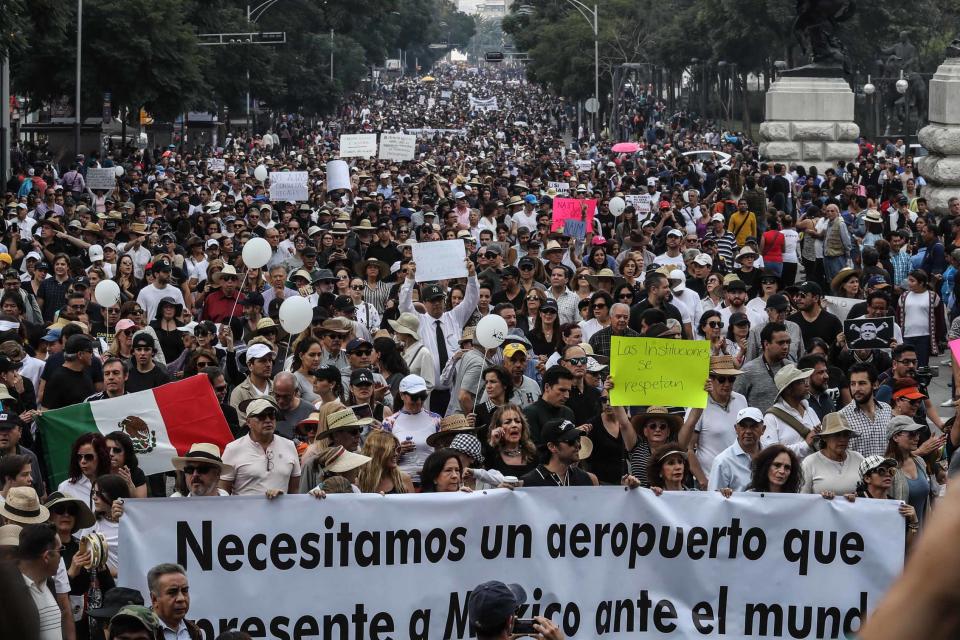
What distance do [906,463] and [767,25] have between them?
57922 millimetres

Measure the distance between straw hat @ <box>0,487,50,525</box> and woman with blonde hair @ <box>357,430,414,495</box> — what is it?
135 centimetres

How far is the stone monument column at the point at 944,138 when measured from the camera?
23.0 metres

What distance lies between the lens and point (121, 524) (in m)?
6.22

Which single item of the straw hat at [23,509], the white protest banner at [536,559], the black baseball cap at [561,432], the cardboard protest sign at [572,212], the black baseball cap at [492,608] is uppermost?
the cardboard protest sign at [572,212]

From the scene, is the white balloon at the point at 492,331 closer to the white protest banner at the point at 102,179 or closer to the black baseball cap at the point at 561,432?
the black baseball cap at the point at 561,432

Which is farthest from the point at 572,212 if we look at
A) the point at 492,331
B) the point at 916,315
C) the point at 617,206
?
the point at 492,331

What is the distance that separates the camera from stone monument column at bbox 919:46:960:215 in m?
23.0

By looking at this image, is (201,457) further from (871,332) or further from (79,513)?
(871,332)

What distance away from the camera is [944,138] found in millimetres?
23141

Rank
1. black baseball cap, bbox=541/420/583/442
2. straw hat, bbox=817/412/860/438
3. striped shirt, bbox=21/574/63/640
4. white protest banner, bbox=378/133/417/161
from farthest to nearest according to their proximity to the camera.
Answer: white protest banner, bbox=378/133/417/161
straw hat, bbox=817/412/860/438
black baseball cap, bbox=541/420/583/442
striped shirt, bbox=21/574/63/640

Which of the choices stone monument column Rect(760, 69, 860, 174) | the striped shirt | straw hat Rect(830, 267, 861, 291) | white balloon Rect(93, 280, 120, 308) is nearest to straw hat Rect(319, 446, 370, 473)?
the striped shirt

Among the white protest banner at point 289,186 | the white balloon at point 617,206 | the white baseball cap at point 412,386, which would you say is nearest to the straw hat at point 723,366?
the white baseball cap at point 412,386

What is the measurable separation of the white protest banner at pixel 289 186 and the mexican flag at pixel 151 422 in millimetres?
15242

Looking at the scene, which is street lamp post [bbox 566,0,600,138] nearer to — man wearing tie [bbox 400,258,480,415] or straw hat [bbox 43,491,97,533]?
man wearing tie [bbox 400,258,480,415]
